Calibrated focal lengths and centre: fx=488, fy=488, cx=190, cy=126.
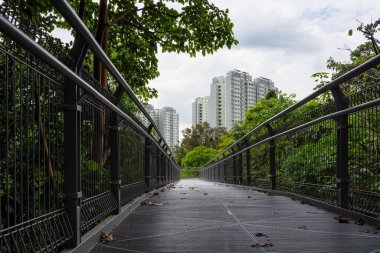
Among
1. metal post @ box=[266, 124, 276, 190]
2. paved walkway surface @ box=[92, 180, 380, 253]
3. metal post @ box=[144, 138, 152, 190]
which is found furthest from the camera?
metal post @ box=[266, 124, 276, 190]

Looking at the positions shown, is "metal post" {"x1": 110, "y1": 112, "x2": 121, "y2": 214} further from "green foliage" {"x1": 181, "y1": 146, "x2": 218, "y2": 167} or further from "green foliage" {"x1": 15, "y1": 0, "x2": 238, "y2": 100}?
"green foliage" {"x1": 181, "y1": 146, "x2": 218, "y2": 167}

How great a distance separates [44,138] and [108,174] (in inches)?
80.2

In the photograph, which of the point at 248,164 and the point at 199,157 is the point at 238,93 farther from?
the point at 248,164

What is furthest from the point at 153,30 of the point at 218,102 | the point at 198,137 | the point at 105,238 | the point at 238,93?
the point at 218,102

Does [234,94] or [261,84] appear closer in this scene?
[261,84]

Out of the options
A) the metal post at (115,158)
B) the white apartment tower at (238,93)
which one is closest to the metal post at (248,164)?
the metal post at (115,158)

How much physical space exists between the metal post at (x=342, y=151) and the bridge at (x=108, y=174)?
0.01m

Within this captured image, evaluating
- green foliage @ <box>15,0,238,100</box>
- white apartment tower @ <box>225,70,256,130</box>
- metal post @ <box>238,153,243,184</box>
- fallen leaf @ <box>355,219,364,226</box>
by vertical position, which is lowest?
fallen leaf @ <box>355,219,364,226</box>

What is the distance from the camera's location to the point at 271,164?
30.4 ft

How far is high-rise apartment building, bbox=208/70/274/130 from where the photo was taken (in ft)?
329

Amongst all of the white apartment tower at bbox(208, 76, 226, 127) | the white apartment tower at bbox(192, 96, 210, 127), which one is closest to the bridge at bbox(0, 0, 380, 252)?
the white apartment tower at bbox(208, 76, 226, 127)

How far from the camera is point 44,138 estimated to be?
9.09ft

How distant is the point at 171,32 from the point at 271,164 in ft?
12.1

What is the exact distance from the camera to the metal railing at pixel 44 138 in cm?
227
